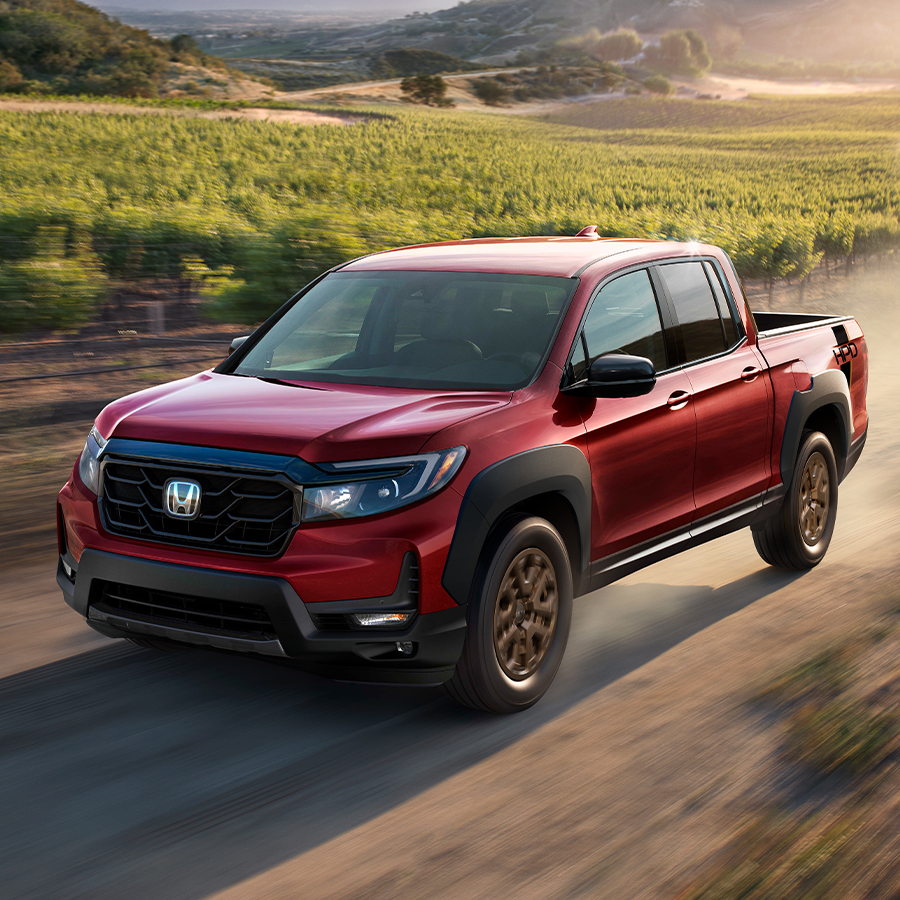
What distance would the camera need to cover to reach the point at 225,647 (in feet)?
13.1

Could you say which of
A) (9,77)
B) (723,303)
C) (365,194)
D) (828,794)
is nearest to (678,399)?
(723,303)

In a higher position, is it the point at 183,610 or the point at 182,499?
the point at 182,499

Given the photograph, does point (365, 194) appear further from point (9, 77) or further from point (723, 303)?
point (9, 77)

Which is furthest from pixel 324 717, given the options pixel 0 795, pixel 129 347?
pixel 129 347

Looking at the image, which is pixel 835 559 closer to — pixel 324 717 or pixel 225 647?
pixel 324 717

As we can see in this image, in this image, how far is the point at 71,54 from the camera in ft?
342

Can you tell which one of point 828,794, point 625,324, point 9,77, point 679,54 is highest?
point 679,54

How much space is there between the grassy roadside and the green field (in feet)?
31.4

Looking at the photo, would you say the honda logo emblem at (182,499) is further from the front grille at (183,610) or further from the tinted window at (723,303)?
the tinted window at (723,303)

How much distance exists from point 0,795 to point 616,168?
56714 millimetres

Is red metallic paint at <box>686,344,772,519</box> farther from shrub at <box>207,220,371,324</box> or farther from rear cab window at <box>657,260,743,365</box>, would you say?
shrub at <box>207,220,371,324</box>

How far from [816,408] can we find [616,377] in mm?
2219

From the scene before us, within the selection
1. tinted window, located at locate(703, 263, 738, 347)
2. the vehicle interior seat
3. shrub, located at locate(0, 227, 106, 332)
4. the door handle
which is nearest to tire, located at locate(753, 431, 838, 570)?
tinted window, located at locate(703, 263, 738, 347)

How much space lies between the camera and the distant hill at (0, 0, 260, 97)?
101500mm
